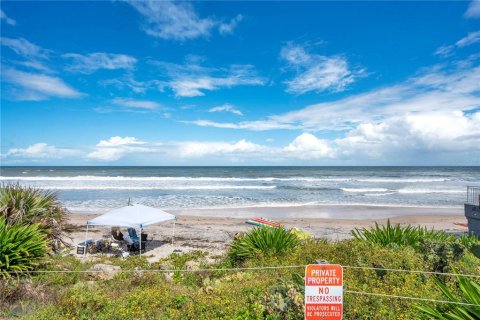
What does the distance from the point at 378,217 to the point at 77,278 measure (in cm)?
2110

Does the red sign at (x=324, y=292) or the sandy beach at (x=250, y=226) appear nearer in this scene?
the red sign at (x=324, y=292)

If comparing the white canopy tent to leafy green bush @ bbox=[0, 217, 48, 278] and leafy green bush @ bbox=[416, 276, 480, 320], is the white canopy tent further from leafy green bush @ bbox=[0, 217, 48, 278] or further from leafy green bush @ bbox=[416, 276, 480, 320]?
leafy green bush @ bbox=[416, 276, 480, 320]

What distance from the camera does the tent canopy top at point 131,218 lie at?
1226 cm

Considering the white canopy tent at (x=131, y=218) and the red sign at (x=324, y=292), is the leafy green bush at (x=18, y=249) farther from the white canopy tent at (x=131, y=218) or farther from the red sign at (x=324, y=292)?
the red sign at (x=324, y=292)

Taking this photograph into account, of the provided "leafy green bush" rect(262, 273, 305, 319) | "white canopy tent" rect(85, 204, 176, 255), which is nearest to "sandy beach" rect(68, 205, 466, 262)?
"white canopy tent" rect(85, 204, 176, 255)

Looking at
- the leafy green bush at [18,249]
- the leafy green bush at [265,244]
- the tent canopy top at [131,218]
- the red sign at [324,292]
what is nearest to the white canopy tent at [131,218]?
the tent canopy top at [131,218]

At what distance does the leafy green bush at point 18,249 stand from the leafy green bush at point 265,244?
5065 millimetres

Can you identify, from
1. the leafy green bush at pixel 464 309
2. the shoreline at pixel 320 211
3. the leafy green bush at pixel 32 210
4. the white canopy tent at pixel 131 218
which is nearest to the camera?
the leafy green bush at pixel 464 309

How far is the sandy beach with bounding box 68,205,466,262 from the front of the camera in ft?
49.4

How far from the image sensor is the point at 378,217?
2361 cm

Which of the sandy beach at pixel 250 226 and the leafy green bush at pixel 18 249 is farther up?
the leafy green bush at pixel 18 249

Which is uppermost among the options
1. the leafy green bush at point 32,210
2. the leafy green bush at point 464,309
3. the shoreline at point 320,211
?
the leafy green bush at point 32,210

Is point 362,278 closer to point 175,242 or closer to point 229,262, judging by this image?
point 229,262

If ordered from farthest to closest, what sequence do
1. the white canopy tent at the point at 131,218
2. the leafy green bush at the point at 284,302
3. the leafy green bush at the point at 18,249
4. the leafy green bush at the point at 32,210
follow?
1. the white canopy tent at the point at 131,218
2. the leafy green bush at the point at 32,210
3. the leafy green bush at the point at 18,249
4. the leafy green bush at the point at 284,302
